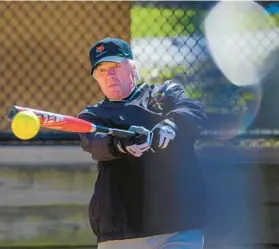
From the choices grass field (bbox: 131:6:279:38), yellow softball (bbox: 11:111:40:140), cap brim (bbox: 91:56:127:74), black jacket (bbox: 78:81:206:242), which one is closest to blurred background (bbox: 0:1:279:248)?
grass field (bbox: 131:6:279:38)

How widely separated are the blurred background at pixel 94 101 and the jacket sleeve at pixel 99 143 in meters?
1.76

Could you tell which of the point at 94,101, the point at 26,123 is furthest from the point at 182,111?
the point at 94,101

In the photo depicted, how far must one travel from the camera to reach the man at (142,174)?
3102mm

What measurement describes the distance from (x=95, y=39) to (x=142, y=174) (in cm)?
259

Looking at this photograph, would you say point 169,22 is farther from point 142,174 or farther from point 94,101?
point 142,174

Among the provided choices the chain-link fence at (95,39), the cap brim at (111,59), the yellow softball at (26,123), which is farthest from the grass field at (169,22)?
the yellow softball at (26,123)

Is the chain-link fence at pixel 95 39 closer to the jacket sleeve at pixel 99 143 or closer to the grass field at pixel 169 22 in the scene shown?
the grass field at pixel 169 22

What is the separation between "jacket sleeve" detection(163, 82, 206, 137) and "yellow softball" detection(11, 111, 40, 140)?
0.66 metres

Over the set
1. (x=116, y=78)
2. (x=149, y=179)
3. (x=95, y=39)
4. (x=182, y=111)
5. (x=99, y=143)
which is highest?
(x=95, y=39)

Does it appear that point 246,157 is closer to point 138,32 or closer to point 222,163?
point 222,163

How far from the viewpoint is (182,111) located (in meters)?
3.10

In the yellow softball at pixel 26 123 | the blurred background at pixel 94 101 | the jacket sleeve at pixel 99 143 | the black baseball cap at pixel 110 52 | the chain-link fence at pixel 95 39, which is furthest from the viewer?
the chain-link fence at pixel 95 39

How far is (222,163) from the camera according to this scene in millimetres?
4883

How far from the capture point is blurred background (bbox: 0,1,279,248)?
484 cm
